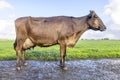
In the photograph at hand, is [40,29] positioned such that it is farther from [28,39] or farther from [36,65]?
[36,65]

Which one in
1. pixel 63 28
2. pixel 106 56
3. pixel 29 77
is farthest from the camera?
pixel 106 56

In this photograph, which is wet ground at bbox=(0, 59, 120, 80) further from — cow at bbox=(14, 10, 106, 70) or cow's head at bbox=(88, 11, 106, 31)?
cow's head at bbox=(88, 11, 106, 31)

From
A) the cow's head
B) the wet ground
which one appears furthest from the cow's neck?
the wet ground

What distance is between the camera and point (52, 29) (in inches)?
637

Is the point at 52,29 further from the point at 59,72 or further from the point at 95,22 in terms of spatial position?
the point at 59,72

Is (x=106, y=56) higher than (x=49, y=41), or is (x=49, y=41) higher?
(x=49, y=41)

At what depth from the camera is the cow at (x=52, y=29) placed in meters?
16.1

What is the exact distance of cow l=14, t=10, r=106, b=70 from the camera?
1608 cm

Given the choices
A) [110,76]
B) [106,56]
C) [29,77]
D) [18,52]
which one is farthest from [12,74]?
[106,56]

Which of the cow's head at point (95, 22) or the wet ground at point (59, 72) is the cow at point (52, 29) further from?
the wet ground at point (59, 72)

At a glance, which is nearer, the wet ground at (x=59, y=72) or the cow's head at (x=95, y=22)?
the wet ground at (x=59, y=72)

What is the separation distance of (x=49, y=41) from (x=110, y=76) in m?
3.87

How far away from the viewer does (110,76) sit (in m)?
14.2

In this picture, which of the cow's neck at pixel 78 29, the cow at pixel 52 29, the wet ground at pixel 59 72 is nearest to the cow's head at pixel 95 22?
the cow at pixel 52 29
